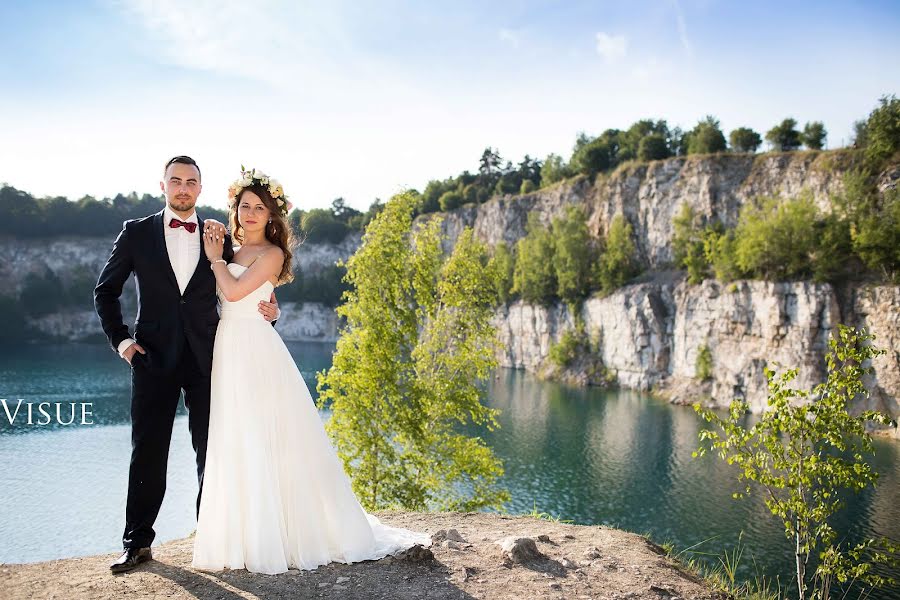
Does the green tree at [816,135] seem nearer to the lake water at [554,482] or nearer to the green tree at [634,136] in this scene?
the green tree at [634,136]

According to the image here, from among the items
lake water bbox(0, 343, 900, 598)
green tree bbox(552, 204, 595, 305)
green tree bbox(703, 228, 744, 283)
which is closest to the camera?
lake water bbox(0, 343, 900, 598)

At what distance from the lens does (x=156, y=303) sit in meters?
4.95

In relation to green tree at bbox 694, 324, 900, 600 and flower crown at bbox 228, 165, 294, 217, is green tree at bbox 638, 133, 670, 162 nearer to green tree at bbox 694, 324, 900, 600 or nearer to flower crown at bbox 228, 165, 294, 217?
green tree at bbox 694, 324, 900, 600

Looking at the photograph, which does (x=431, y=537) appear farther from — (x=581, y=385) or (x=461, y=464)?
(x=581, y=385)

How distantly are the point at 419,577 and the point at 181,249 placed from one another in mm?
3154

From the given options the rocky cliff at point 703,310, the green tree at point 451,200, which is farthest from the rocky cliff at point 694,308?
the green tree at point 451,200

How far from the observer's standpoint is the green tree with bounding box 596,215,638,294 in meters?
57.8

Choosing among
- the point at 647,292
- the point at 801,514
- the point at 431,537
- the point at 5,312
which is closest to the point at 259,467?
the point at 431,537

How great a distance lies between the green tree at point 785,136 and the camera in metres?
53.1

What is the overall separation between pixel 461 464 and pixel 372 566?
1108 centimetres

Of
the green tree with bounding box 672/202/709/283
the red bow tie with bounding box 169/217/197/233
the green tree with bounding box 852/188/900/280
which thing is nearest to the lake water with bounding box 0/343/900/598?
the green tree with bounding box 852/188/900/280

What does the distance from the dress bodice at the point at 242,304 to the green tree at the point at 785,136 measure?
190 ft

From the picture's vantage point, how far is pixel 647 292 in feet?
177

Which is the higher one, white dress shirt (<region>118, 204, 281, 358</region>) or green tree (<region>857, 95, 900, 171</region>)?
green tree (<region>857, 95, 900, 171</region>)
